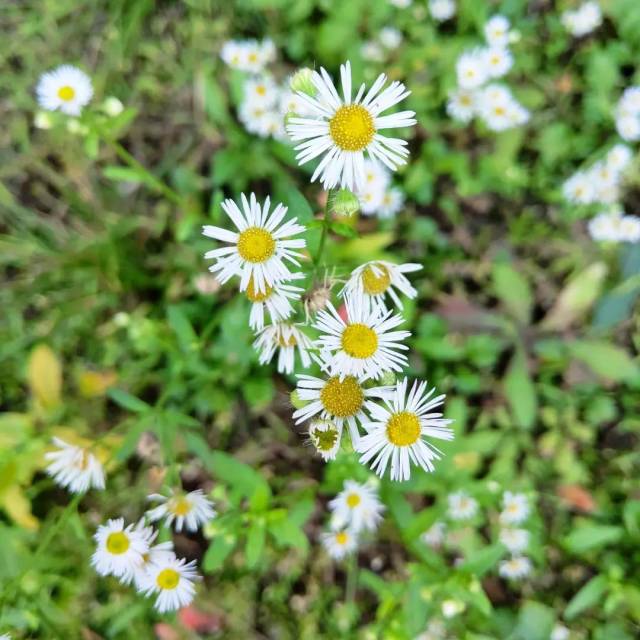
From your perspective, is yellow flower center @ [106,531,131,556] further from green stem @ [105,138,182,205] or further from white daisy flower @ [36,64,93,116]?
white daisy flower @ [36,64,93,116]

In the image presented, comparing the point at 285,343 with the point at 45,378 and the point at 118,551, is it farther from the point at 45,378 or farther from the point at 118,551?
the point at 45,378

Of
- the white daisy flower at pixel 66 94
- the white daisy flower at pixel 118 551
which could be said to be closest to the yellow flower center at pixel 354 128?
the white daisy flower at pixel 66 94

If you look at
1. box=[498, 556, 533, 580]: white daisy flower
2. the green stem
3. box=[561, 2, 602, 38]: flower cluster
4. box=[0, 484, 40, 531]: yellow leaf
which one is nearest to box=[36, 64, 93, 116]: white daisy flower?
the green stem

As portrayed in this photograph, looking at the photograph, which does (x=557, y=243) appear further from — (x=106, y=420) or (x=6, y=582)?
(x=6, y=582)

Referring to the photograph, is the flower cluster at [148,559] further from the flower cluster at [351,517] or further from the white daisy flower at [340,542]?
the white daisy flower at [340,542]

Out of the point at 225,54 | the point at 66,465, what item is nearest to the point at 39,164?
the point at 225,54

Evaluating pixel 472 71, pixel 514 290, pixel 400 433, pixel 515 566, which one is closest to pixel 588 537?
pixel 515 566
